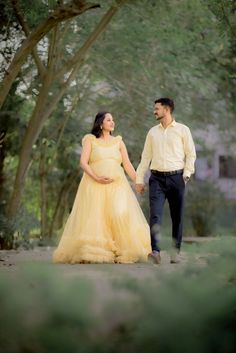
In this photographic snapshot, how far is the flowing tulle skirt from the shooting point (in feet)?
43.3

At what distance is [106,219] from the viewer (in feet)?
44.4

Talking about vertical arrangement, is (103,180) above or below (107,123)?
below

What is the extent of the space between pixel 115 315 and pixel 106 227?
9.44 metres

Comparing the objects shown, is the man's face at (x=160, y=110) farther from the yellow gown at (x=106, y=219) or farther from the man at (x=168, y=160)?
the yellow gown at (x=106, y=219)

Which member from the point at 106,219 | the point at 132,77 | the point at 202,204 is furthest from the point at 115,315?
the point at 202,204

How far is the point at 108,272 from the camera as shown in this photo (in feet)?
14.3

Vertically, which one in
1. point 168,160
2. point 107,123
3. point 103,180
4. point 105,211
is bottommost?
point 105,211

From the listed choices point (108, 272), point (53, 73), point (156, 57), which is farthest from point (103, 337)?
point (156, 57)

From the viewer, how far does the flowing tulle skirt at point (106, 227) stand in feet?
43.3

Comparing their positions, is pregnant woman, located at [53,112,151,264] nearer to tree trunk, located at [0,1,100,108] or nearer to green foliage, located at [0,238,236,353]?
tree trunk, located at [0,1,100,108]

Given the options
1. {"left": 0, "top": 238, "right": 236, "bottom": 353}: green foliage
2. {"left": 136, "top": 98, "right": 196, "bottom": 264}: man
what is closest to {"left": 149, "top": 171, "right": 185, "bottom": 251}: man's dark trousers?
{"left": 136, "top": 98, "right": 196, "bottom": 264}: man

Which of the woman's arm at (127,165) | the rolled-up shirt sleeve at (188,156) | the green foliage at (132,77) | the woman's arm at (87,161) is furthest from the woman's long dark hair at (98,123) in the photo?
A: the green foliage at (132,77)

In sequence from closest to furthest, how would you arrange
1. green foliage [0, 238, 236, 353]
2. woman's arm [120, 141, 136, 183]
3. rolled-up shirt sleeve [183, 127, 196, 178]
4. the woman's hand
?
1. green foliage [0, 238, 236, 353]
2. rolled-up shirt sleeve [183, 127, 196, 178]
3. woman's arm [120, 141, 136, 183]
4. the woman's hand

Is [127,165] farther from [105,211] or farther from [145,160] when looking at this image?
[145,160]
